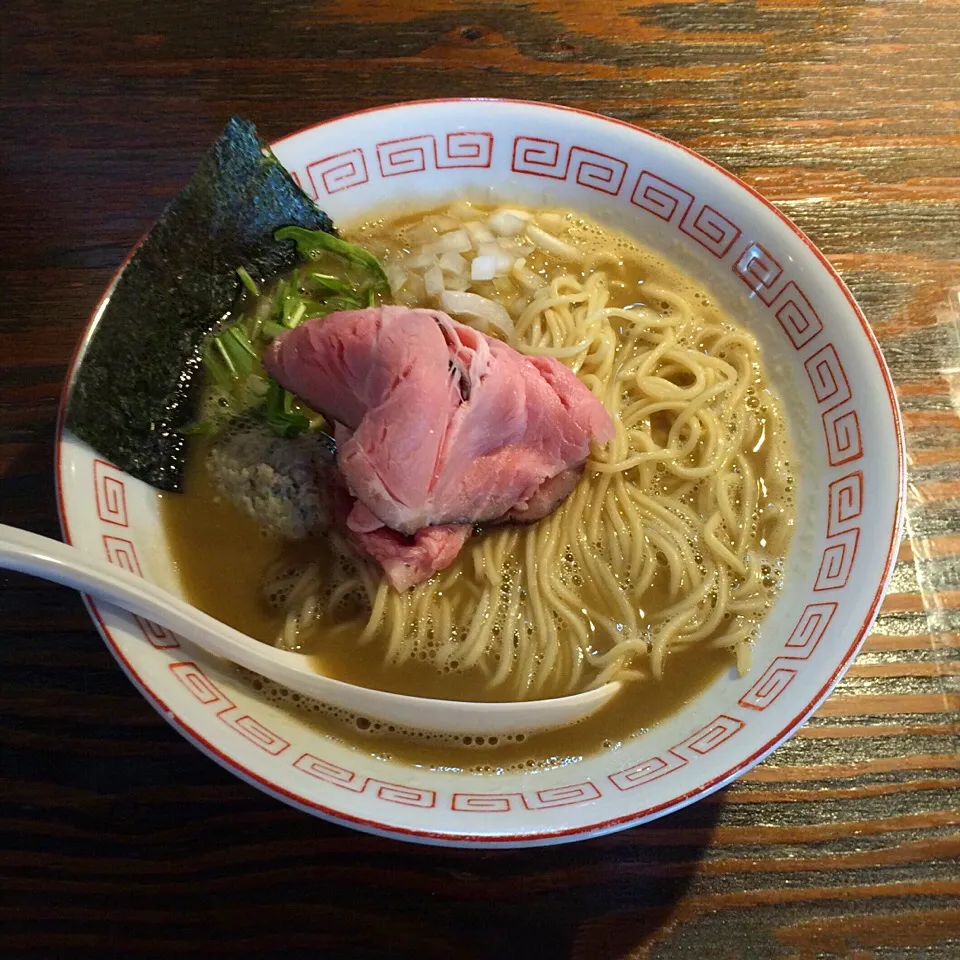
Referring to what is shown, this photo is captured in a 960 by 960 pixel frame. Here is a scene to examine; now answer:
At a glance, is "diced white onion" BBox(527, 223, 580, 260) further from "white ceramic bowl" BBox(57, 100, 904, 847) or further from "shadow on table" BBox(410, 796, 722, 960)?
"shadow on table" BBox(410, 796, 722, 960)

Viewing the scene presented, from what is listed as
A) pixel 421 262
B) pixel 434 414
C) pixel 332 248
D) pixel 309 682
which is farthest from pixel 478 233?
pixel 309 682

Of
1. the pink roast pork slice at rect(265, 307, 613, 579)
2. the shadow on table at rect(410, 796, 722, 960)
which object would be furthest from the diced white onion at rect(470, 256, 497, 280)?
the shadow on table at rect(410, 796, 722, 960)

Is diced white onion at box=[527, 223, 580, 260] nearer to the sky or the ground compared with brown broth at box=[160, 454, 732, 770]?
nearer to the sky

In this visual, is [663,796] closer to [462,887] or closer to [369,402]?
[462,887]

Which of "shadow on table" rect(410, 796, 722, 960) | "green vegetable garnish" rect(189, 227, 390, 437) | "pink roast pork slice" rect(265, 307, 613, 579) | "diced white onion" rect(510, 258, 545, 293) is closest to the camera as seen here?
"shadow on table" rect(410, 796, 722, 960)

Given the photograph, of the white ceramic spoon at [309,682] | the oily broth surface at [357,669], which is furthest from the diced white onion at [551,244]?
the white ceramic spoon at [309,682]

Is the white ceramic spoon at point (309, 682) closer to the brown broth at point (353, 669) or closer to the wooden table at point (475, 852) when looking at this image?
the brown broth at point (353, 669)

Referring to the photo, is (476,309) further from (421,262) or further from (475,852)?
(475,852)

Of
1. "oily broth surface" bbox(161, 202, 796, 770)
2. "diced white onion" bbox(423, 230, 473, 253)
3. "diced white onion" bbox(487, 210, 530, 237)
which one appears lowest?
"oily broth surface" bbox(161, 202, 796, 770)
